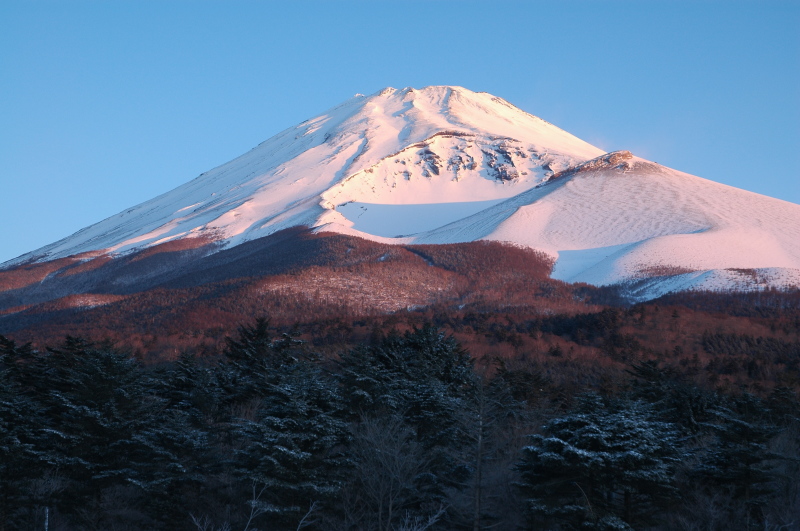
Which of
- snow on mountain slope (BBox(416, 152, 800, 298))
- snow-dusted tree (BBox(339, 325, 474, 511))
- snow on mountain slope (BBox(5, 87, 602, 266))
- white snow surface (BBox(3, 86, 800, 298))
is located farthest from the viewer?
snow on mountain slope (BBox(5, 87, 602, 266))

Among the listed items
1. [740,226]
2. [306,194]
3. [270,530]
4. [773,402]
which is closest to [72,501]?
[270,530]

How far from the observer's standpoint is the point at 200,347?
150 feet

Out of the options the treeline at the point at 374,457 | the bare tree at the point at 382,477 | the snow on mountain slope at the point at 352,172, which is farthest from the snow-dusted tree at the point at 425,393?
the snow on mountain slope at the point at 352,172

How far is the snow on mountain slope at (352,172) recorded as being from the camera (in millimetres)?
115856

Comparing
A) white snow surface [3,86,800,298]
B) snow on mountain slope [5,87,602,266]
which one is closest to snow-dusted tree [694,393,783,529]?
white snow surface [3,86,800,298]

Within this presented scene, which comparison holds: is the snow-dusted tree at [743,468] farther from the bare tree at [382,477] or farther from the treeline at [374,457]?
the bare tree at [382,477]

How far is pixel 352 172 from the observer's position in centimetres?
13075

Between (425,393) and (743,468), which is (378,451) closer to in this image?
(425,393)

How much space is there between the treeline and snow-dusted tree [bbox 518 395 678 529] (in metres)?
0.04

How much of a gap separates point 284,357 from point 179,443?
10307mm

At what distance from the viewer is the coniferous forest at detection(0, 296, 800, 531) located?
50.1ft

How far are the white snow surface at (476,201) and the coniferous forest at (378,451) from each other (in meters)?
40.1

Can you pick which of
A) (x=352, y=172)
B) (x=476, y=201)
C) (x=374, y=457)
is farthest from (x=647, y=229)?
(x=374, y=457)

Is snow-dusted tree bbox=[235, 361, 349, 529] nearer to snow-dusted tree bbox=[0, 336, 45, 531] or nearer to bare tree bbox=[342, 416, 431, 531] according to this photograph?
bare tree bbox=[342, 416, 431, 531]
